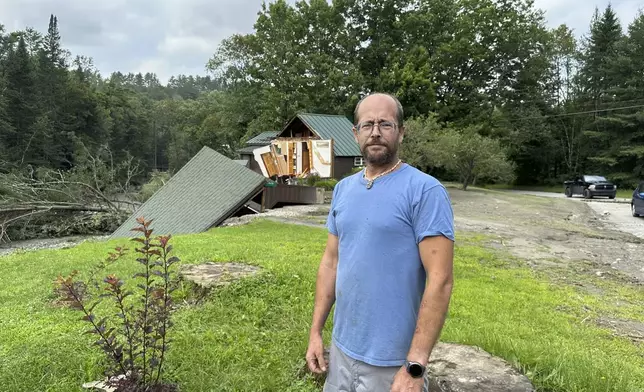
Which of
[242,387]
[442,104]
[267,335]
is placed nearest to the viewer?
[242,387]

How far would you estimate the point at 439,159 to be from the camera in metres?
30.0

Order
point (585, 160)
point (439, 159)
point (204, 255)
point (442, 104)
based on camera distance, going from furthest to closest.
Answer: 1. point (585, 160)
2. point (442, 104)
3. point (439, 159)
4. point (204, 255)

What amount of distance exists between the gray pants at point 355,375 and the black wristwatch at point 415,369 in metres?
0.13

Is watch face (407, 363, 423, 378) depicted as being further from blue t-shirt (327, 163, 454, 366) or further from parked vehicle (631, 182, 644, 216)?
parked vehicle (631, 182, 644, 216)

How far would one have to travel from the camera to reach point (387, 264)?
6.19ft

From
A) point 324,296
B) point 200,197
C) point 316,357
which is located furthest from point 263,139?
point 316,357

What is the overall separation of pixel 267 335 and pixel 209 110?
56.2 meters

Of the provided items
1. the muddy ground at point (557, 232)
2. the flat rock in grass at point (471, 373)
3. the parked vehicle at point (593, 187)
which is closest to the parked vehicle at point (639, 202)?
the muddy ground at point (557, 232)

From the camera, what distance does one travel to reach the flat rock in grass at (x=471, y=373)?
2896 mm

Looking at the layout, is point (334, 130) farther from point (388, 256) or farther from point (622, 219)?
point (388, 256)

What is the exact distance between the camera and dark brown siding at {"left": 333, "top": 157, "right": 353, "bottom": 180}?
31.0m

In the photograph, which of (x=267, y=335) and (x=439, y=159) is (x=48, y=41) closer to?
(x=439, y=159)

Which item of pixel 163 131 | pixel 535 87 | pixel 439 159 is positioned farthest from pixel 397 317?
pixel 163 131

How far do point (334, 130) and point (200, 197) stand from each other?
17.0 m
